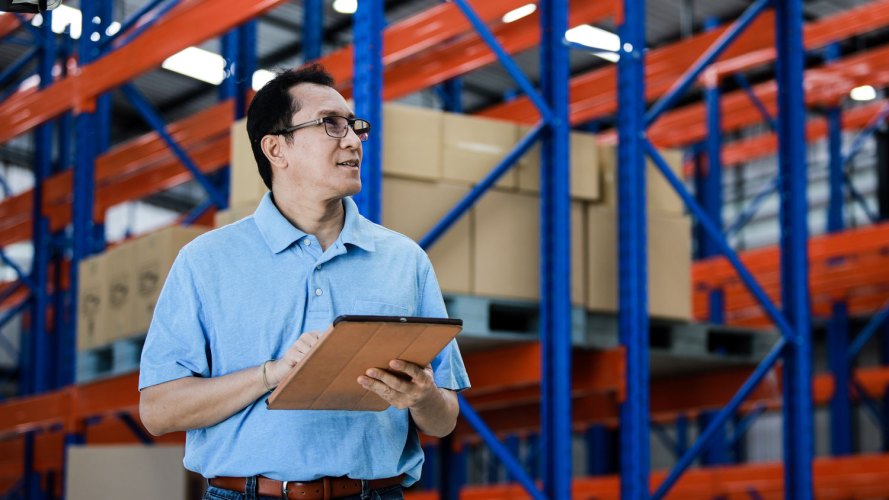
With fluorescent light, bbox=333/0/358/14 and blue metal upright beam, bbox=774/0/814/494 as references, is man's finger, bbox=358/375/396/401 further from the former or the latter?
fluorescent light, bbox=333/0/358/14

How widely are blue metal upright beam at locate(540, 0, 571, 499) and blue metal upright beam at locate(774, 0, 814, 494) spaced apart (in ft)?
5.87

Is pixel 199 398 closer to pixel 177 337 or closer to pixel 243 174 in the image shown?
pixel 177 337

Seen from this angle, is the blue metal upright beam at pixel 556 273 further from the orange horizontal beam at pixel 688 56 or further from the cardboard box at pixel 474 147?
the orange horizontal beam at pixel 688 56

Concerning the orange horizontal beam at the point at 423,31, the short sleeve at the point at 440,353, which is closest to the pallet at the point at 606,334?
the orange horizontal beam at the point at 423,31

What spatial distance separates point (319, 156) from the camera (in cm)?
277

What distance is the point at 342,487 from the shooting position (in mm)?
2596

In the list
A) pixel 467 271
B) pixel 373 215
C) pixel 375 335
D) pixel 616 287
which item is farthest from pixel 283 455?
pixel 616 287

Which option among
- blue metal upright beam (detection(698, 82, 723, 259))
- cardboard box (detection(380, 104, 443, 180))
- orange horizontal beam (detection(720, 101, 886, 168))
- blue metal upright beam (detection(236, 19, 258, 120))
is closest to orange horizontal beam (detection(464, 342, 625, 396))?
cardboard box (detection(380, 104, 443, 180))

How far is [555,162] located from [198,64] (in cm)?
1431

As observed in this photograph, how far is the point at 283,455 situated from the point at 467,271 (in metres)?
3.97

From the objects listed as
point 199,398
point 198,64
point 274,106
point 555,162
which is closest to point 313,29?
point 555,162

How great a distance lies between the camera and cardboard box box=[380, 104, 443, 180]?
6348 mm

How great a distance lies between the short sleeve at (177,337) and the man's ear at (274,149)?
1.04 ft

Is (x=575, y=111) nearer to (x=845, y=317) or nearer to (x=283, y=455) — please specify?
(x=845, y=317)
